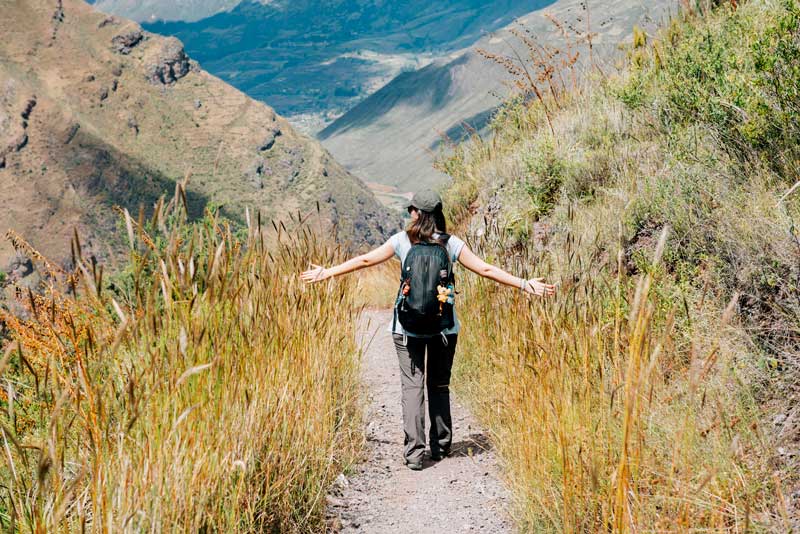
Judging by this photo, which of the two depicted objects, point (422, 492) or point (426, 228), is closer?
point (422, 492)

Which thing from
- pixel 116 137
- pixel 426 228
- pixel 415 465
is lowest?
pixel 415 465

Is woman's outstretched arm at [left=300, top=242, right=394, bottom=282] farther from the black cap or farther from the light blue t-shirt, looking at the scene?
the black cap

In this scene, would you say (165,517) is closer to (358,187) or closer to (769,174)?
(769,174)

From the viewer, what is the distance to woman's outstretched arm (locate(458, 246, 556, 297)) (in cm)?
370

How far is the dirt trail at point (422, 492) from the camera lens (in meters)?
3.23

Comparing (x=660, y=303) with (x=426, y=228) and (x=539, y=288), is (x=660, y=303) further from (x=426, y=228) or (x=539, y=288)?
(x=426, y=228)

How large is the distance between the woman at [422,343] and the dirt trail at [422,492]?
0.17m

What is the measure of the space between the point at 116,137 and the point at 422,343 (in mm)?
136001

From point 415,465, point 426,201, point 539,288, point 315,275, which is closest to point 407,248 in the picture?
point 426,201

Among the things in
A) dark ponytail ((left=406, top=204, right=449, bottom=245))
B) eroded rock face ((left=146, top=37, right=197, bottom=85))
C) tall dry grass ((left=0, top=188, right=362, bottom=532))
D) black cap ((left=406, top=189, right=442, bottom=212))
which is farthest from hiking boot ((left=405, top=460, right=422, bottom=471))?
eroded rock face ((left=146, top=37, right=197, bottom=85))

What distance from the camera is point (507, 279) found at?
151 inches

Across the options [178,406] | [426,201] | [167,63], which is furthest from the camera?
[167,63]

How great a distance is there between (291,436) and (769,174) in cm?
288

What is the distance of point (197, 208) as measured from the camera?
4119 inches
